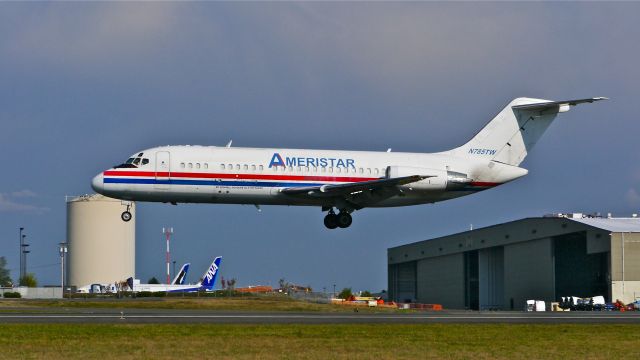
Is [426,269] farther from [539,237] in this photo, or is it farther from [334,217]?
[334,217]

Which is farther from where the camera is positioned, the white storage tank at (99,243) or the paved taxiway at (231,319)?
the white storage tank at (99,243)

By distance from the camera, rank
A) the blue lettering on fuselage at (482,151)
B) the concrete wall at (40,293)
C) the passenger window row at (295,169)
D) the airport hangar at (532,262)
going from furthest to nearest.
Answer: the concrete wall at (40,293)
the airport hangar at (532,262)
the blue lettering on fuselage at (482,151)
the passenger window row at (295,169)

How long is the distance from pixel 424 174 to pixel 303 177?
21.4ft

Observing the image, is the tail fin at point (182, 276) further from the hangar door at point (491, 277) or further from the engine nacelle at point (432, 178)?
the engine nacelle at point (432, 178)

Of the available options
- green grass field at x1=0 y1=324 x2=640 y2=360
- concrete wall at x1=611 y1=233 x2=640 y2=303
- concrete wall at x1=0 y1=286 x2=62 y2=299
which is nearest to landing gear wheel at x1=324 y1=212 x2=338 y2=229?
green grass field at x1=0 y1=324 x2=640 y2=360

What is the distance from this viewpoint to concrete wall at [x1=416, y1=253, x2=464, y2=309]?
10638cm

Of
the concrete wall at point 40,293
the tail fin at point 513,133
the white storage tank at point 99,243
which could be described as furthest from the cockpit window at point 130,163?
the white storage tank at point 99,243

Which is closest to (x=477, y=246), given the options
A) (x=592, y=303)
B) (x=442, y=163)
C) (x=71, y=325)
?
(x=592, y=303)

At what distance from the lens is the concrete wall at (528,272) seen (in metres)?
87.9

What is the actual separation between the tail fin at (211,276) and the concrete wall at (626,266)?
4407 cm

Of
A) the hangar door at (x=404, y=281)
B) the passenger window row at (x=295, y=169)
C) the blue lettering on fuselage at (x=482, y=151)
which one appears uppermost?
the blue lettering on fuselage at (x=482, y=151)

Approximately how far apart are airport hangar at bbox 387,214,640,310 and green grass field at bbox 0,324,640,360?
1723 inches

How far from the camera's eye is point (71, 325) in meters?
37.2

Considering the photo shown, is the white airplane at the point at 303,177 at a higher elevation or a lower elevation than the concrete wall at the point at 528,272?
higher
